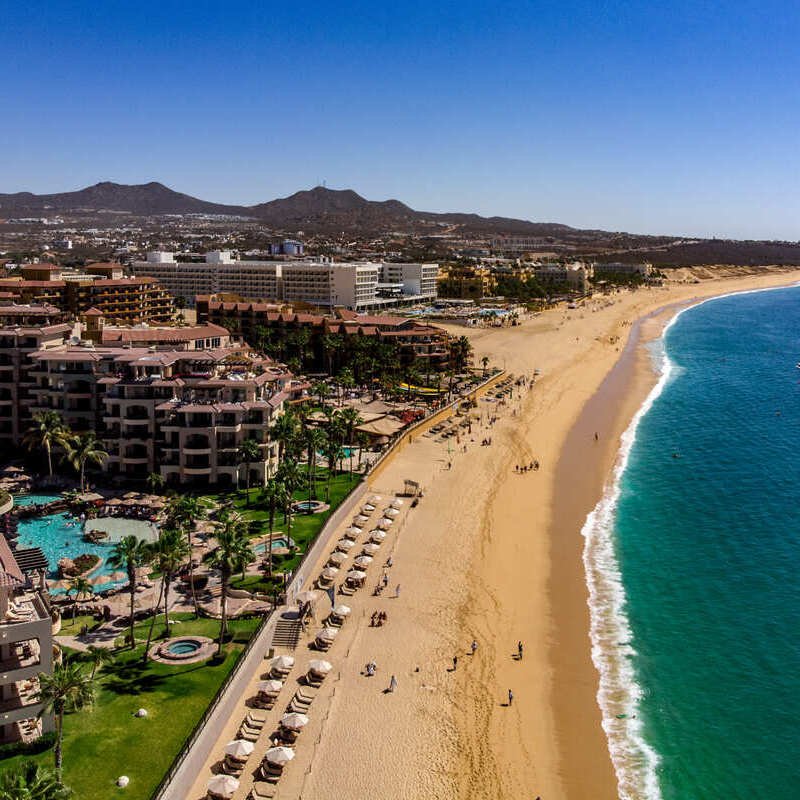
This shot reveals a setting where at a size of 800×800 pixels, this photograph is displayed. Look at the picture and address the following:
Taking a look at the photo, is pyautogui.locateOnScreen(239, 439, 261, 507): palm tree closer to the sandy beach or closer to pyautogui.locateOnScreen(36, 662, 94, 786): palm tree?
the sandy beach

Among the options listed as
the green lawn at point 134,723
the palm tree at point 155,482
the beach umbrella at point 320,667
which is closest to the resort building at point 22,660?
the green lawn at point 134,723

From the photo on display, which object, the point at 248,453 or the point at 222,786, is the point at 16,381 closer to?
the point at 248,453

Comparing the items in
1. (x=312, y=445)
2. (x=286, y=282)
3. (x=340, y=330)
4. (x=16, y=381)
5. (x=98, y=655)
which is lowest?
(x=98, y=655)

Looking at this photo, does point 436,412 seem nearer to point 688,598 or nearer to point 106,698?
point 688,598

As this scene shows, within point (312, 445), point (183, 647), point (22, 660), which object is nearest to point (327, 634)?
point (183, 647)

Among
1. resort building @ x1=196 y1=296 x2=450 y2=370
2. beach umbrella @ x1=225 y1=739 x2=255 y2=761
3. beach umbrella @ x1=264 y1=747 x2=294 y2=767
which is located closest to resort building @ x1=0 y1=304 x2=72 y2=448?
resort building @ x1=196 y1=296 x2=450 y2=370

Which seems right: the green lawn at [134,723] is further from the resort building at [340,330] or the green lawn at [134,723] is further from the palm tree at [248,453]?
the resort building at [340,330]
